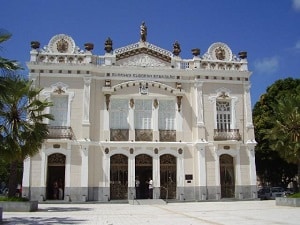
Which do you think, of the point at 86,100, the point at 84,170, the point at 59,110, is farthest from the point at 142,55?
the point at 84,170

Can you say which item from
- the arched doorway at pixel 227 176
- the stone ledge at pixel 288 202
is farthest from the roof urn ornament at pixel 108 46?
the stone ledge at pixel 288 202

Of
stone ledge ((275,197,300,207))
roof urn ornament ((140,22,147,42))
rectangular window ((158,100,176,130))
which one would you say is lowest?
stone ledge ((275,197,300,207))

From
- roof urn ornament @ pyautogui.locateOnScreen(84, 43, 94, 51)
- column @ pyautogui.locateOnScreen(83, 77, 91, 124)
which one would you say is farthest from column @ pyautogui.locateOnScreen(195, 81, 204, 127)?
roof urn ornament @ pyautogui.locateOnScreen(84, 43, 94, 51)

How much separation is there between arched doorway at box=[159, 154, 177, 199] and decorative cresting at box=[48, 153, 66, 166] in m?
6.82

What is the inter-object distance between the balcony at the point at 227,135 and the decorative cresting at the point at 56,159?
1082 centimetres

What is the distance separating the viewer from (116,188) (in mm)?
27422

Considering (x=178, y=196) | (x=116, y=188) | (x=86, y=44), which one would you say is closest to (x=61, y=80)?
(x=86, y=44)

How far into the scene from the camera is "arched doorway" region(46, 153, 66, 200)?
27.0m

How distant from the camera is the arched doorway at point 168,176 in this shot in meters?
27.9

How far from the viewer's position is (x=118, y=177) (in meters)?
27.6

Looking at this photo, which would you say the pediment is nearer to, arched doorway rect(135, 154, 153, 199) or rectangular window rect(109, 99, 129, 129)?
rectangular window rect(109, 99, 129, 129)

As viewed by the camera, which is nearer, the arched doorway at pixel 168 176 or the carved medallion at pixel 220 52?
the arched doorway at pixel 168 176

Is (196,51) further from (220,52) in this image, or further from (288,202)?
(288,202)

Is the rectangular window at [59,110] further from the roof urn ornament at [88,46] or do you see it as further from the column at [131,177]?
the column at [131,177]
